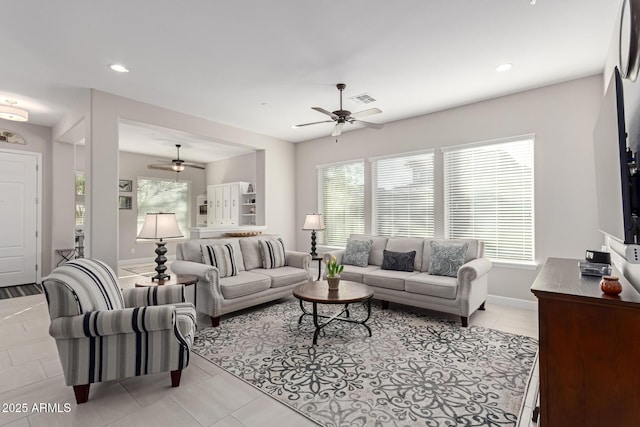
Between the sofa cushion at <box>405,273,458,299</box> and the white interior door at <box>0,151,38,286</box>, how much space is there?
654cm

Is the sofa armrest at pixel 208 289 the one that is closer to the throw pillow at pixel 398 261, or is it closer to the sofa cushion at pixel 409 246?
the throw pillow at pixel 398 261

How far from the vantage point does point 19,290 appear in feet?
16.9

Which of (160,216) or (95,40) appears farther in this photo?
(160,216)

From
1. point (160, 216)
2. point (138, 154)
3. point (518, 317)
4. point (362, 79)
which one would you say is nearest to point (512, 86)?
point (362, 79)

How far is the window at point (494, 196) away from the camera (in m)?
4.14

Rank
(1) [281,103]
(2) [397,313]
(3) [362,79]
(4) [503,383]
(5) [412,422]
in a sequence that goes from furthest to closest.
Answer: (1) [281,103], (2) [397,313], (3) [362,79], (4) [503,383], (5) [412,422]

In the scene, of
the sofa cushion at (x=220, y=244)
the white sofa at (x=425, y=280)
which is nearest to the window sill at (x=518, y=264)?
the white sofa at (x=425, y=280)

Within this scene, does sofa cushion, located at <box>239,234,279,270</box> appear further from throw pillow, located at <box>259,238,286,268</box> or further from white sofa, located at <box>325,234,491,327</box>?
white sofa, located at <box>325,234,491,327</box>

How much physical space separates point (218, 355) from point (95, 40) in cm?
316

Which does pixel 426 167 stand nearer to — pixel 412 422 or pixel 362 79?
pixel 362 79

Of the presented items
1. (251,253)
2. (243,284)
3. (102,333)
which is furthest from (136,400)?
(251,253)

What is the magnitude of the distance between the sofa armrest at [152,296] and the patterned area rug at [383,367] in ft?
1.93

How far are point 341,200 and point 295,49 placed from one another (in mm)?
3532

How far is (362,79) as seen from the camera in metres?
3.73
